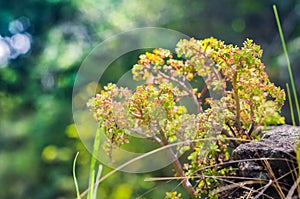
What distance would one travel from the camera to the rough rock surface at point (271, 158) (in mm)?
676

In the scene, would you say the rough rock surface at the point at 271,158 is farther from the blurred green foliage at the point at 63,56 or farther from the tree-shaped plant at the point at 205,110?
the blurred green foliage at the point at 63,56

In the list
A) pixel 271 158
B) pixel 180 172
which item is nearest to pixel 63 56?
pixel 180 172

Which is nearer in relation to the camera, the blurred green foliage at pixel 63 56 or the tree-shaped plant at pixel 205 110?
the tree-shaped plant at pixel 205 110

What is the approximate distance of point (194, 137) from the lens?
31.6 inches

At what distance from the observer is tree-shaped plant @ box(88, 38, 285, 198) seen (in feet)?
2.42

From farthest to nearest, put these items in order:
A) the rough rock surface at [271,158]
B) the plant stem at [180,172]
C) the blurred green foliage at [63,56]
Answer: the blurred green foliage at [63,56] → the plant stem at [180,172] → the rough rock surface at [271,158]

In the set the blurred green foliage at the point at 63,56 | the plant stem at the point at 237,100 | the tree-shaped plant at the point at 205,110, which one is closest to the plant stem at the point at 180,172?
the tree-shaped plant at the point at 205,110

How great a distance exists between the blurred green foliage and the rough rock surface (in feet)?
6.41

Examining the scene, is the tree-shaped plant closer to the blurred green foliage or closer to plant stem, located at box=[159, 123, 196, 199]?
plant stem, located at box=[159, 123, 196, 199]

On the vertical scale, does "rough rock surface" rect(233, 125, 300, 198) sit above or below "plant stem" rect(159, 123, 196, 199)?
below

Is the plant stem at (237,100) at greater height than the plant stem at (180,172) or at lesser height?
greater

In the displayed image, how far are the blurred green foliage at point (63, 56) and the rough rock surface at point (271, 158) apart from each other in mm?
1953

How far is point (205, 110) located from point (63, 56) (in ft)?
8.43

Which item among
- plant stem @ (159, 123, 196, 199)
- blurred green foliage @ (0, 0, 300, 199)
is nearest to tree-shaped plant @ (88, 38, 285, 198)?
plant stem @ (159, 123, 196, 199)
